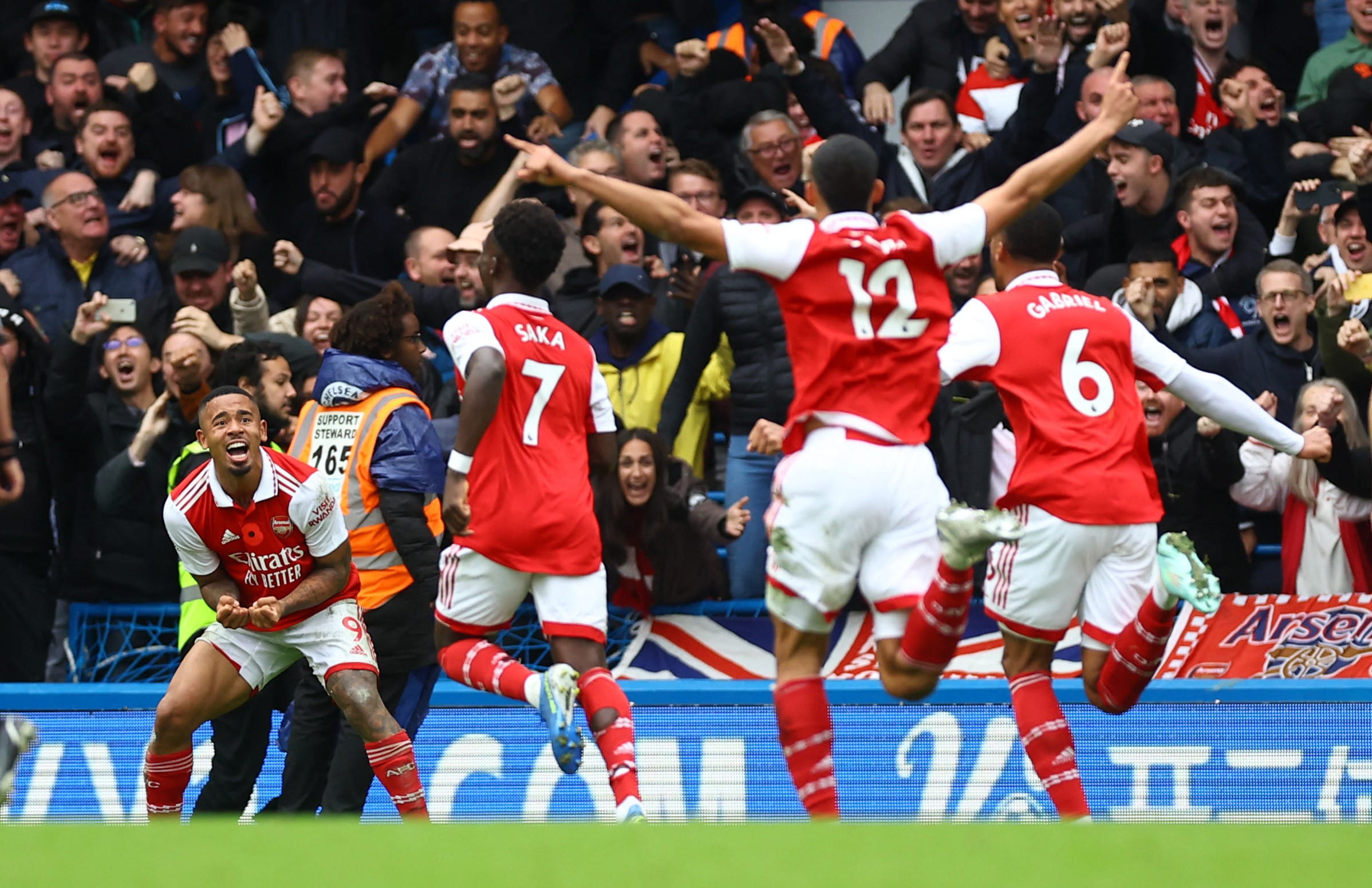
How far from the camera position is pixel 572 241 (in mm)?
10781

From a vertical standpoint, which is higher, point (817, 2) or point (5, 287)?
point (817, 2)

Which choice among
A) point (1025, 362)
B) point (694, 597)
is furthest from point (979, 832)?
point (694, 597)

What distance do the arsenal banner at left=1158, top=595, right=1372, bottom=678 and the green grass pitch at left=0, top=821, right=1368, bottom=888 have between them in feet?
14.9

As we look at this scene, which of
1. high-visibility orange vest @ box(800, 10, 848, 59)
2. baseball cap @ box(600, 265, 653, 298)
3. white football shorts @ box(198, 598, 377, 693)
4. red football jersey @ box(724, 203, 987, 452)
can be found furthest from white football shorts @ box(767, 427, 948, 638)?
high-visibility orange vest @ box(800, 10, 848, 59)

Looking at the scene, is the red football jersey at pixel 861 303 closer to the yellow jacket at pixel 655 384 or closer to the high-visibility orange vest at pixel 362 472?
the high-visibility orange vest at pixel 362 472

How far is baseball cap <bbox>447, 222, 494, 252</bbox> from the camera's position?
32.6 ft

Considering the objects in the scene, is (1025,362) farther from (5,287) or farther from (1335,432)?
(5,287)

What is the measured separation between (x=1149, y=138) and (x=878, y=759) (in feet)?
13.0

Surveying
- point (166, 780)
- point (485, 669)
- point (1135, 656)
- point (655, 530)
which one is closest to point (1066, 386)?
point (1135, 656)

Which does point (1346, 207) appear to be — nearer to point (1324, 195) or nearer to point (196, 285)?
point (1324, 195)

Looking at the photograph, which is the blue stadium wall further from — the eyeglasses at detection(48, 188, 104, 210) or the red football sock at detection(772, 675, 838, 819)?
the eyeglasses at detection(48, 188, 104, 210)

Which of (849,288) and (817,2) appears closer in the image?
(849,288)

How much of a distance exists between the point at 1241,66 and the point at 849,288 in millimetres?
6205

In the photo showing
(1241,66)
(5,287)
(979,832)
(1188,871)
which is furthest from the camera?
(1241,66)
